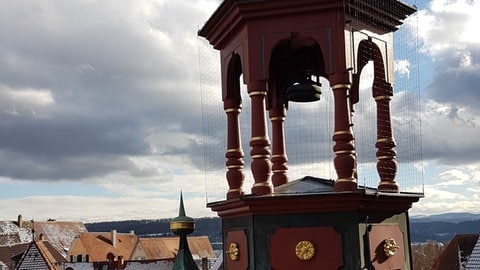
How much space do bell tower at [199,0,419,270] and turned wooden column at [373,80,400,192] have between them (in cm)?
1

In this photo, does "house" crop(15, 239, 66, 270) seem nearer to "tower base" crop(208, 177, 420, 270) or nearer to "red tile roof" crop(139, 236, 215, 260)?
"red tile roof" crop(139, 236, 215, 260)

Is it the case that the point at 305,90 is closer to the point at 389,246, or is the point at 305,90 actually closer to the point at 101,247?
the point at 389,246

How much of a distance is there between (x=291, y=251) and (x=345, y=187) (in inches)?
36.7

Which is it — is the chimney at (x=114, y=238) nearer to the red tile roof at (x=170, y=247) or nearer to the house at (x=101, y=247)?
the house at (x=101, y=247)

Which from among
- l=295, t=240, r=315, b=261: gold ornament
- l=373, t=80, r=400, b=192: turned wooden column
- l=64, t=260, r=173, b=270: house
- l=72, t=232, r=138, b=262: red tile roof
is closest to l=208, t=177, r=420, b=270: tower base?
l=295, t=240, r=315, b=261: gold ornament

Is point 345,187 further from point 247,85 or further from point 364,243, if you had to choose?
point 247,85

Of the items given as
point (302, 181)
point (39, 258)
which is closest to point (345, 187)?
point (302, 181)

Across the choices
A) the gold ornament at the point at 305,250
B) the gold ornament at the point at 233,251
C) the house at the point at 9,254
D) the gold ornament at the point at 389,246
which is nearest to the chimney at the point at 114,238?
the house at the point at 9,254

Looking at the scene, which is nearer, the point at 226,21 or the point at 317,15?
the point at 317,15

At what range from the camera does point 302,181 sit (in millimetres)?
9297

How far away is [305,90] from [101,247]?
4435 centimetres

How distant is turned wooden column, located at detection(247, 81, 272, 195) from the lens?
27.5 ft

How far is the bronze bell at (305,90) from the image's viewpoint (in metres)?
10.3

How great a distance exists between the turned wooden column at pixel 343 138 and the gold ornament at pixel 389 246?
85cm
